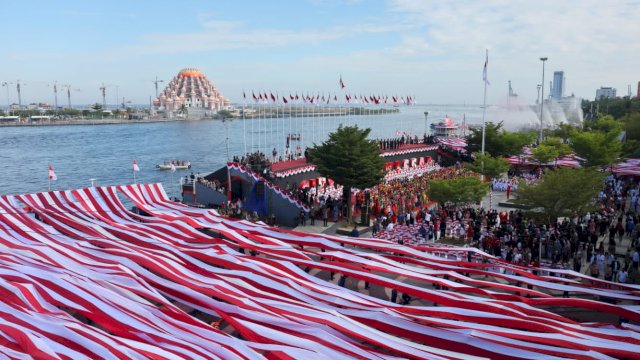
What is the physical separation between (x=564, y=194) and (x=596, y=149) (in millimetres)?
15288

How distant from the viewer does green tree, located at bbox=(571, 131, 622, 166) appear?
31.9 meters

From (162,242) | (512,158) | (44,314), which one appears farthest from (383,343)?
(512,158)

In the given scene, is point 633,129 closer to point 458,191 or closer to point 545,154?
point 545,154

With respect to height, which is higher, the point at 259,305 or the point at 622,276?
the point at 259,305

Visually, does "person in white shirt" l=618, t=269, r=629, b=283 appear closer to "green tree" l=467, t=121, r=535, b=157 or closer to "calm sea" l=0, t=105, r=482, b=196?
"green tree" l=467, t=121, r=535, b=157

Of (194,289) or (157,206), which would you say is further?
(157,206)

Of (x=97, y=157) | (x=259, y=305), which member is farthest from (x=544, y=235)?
(x=97, y=157)

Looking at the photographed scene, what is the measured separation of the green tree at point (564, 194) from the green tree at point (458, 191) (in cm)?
246

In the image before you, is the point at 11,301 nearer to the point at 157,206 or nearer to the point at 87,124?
the point at 157,206

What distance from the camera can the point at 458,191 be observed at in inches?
854

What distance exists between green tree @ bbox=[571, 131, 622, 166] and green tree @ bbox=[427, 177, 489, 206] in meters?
13.8

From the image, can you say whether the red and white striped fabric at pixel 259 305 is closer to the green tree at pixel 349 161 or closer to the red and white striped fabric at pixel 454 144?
the green tree at pixel 349 161

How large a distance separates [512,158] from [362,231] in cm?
2305

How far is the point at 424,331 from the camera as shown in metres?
9.23
